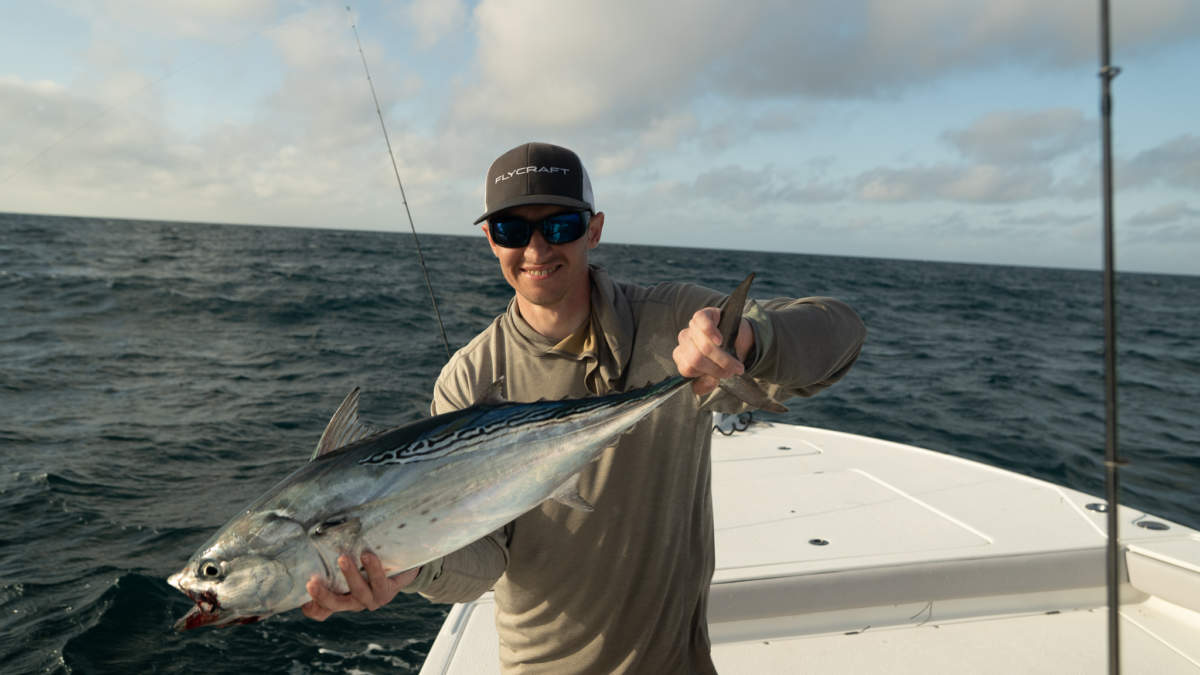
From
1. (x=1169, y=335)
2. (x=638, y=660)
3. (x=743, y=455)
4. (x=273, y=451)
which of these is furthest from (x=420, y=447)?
(x=1169, y=335)

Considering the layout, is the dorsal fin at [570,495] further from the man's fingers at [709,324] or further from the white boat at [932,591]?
the white boat at [932,591]

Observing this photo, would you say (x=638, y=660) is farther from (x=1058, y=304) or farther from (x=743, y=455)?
(x=1058, y=304)

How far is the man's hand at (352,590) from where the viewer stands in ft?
5.91

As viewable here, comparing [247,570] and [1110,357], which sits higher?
[1110,357]

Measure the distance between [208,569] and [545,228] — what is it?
1427mm

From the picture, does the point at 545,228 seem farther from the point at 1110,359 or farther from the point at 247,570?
the point at 1110,359

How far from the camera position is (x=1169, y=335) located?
26.2m

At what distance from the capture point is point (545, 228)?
2.44 m

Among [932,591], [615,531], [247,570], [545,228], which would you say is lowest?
[932,591]

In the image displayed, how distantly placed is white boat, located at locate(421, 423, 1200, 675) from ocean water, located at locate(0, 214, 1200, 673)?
2.76 metres

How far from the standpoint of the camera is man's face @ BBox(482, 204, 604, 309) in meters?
2.45

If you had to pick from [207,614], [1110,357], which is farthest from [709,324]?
[207,614]

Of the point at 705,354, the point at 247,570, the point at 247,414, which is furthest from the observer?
the point at 247,414

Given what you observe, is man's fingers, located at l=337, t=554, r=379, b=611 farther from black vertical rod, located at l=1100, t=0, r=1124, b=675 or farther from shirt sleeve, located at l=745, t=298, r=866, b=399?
black vertical rod, located at l=1100, t=0, r=1124, b=675
